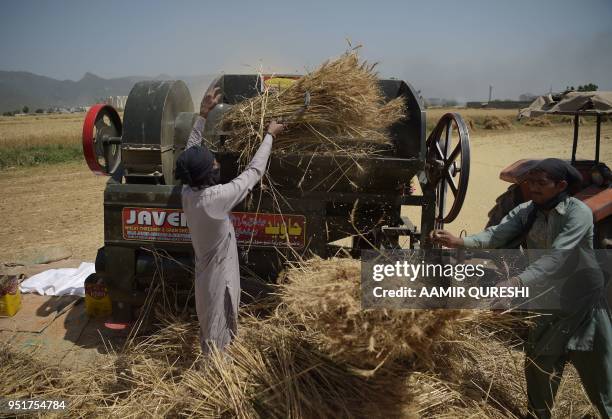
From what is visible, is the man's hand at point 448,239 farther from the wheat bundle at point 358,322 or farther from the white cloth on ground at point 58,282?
the white cloth on ground at point 58,282

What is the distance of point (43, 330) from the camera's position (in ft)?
13.9

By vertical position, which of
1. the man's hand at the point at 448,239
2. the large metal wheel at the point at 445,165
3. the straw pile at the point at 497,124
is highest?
the straw pile at the point at 497,124

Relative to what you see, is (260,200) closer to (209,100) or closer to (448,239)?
(209,100)

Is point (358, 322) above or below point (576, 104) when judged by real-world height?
below

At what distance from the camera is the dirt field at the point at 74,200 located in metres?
6.99

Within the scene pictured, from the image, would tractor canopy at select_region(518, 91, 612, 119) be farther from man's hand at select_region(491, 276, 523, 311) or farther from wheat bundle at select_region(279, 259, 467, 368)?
wheat bundle at select_region(279, 259, 467, 368)

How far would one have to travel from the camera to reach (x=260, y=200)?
353 centimetres

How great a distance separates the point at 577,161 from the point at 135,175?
4.83m

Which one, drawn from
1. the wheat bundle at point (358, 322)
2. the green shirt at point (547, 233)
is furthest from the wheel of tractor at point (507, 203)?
the wheat bundle at point (358, 322)

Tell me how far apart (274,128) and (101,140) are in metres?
1.77

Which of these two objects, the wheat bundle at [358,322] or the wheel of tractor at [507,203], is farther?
the wheel of tractor at [507,203]

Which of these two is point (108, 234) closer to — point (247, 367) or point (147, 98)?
point (147, 98)

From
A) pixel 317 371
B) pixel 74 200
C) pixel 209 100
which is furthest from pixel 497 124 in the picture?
pixel 317 371

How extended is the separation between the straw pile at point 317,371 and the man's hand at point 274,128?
1.04 metres
